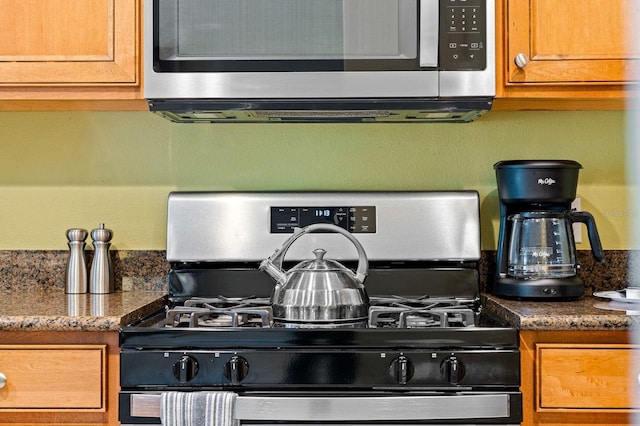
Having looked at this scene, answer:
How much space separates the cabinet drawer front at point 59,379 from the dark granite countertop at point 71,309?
5 centimetres

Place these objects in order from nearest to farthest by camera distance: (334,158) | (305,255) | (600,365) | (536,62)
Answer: (600,365), (536,62), (305,255), (334,158)

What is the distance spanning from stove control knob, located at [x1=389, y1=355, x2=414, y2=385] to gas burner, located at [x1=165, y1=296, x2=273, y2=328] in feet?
0.97

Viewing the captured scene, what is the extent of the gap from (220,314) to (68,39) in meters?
0.78

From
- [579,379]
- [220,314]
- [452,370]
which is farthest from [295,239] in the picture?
[579,379]

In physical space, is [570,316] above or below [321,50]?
below

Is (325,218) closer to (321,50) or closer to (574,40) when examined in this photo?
(321,50)

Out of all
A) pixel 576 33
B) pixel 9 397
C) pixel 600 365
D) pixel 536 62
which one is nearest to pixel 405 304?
pixel 600 365

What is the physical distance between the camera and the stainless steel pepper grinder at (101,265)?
6.24 ft

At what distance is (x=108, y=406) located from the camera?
1439 millimetres

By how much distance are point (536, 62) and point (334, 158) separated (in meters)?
0.64

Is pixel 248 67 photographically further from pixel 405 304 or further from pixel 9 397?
pixel 9 397

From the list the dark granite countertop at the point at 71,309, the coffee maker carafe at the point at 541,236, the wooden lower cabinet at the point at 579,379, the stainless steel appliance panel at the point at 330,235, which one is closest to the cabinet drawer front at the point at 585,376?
the wooden lower cabinet at the point at 579,379

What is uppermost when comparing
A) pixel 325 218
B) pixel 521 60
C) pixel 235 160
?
pixel 521 60

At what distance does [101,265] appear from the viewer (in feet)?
6.26
